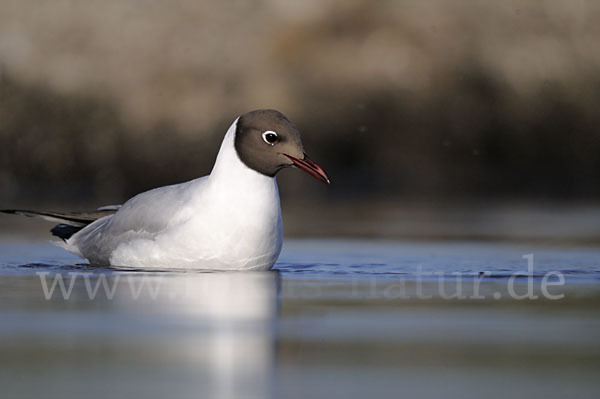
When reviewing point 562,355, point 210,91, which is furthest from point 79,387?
point 210,91

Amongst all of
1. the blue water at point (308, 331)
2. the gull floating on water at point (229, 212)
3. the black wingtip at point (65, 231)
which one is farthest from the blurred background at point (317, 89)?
the blue water at point (308, 331)

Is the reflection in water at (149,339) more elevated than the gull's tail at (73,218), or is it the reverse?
the gull's tail at (73,218)

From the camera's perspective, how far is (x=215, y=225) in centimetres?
809

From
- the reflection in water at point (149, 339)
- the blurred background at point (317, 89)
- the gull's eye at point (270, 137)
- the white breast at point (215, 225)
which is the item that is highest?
the blurred background at point (317, 89)

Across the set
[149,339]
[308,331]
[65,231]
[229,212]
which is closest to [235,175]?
[229,212]

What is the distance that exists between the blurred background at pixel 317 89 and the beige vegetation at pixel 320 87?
0.02 metres

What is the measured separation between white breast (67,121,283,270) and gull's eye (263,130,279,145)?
0.20m

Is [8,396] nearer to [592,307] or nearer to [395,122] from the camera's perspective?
[592,307]

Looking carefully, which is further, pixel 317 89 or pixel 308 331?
pixel 317 89

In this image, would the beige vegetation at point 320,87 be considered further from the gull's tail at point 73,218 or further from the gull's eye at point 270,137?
the gull's eye at point 270,137

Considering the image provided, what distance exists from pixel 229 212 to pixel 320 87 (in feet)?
38.3

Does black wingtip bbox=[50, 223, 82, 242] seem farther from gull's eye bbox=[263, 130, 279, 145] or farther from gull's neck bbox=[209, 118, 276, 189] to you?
gull's eye bbox=[263, 130, 279, 145]

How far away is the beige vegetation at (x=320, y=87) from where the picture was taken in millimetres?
18938

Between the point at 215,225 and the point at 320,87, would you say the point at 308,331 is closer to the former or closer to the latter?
the point at 215,225
